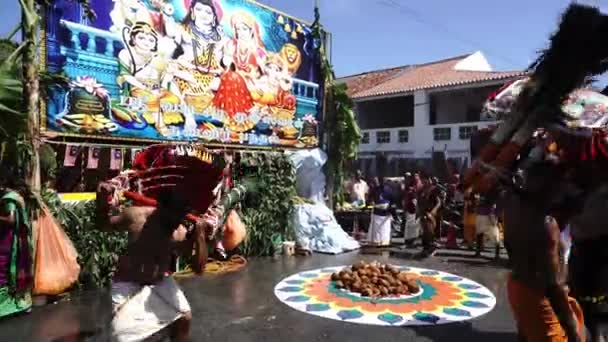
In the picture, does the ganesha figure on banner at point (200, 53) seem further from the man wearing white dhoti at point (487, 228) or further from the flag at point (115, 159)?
the man wearing white dhoti at point (487, 228)

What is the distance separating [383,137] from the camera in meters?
21.6

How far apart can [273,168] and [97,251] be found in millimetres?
4015

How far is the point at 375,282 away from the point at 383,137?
615 inches

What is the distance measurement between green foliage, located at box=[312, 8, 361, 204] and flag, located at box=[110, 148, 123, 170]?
5369 mm

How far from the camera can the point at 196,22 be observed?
28.6 feet

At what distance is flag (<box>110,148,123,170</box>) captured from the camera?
24.1 feet

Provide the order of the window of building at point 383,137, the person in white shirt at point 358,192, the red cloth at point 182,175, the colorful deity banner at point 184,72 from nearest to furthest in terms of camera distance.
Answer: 1. the red cloth at point 182,175
2. the colorful deity banner at point 184,72
3. the person in white shirt at point 358,192
4. the window of building at point 383,137

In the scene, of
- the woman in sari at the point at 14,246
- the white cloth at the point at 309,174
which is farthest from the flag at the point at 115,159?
the white cloth at the point at 309,174

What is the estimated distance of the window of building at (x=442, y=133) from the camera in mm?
19392

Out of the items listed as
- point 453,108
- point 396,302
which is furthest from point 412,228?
point 453,108

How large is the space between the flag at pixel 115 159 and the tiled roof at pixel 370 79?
1688cm

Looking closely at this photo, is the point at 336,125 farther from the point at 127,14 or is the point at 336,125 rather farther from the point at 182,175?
the point at 182,175

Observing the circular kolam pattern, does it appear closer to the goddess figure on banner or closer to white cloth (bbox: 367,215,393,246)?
white cloth (bbox: 367,215,393,246)

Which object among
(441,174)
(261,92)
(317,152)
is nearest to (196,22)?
(261,92)
